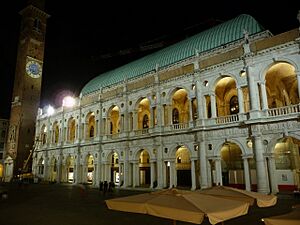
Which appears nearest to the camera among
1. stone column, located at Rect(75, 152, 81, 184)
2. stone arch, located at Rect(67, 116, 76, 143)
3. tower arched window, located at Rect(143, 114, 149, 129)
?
tower arched window, located at Rect(143, 114, 149, 129)

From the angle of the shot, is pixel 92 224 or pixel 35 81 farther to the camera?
pixel 35 81

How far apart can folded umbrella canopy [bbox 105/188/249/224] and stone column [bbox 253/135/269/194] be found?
16.4 meters

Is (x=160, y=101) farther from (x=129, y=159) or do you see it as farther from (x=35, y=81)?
(x=35, y=81)

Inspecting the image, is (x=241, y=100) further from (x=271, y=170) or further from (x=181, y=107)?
(x=181, y=107)

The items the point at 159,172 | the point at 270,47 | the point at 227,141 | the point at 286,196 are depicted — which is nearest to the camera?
the point at 286,196

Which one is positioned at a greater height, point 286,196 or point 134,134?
point 134,134

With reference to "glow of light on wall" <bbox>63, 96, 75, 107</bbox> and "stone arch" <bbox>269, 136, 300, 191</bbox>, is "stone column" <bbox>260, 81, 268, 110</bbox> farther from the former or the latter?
"glow of light on wall" <bbox>63, 96, 75, 107</bbox>

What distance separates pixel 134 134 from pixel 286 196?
61.8 feet

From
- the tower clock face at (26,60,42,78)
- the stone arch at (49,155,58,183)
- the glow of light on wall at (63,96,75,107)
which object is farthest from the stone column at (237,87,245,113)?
the tower clock face at (26,60,42,78)

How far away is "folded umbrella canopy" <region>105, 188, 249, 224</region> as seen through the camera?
18.6ft

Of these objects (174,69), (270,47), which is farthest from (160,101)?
(270,47)

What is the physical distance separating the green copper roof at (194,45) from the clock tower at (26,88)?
2392 centimetres

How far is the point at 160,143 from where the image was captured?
95.9ft

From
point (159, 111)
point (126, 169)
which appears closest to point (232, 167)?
point (159, 111)
